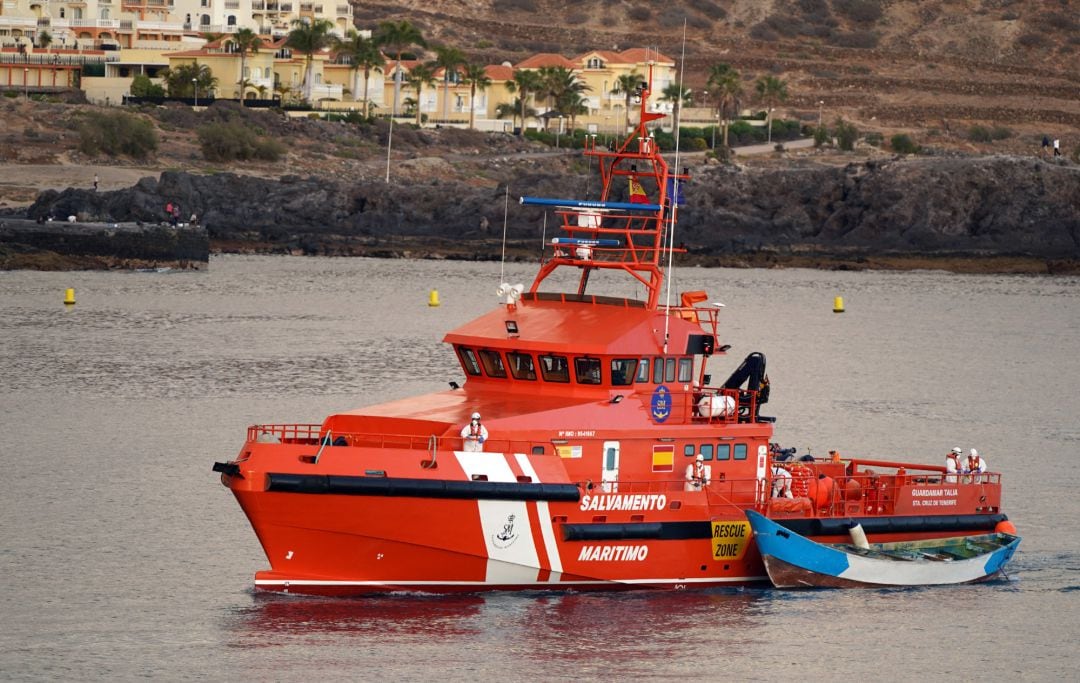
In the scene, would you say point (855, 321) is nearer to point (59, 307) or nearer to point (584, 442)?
point (59, 307)

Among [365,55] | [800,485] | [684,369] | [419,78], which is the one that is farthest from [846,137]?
[684,369]

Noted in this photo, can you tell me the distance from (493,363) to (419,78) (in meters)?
100

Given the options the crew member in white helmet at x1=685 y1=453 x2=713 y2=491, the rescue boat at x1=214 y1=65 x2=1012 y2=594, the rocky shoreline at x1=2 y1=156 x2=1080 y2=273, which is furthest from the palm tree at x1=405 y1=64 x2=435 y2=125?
the crew member in white helmet at x1=685 y1=453 x2=713 y2=491

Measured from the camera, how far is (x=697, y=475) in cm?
2298

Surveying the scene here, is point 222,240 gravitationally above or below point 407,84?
below

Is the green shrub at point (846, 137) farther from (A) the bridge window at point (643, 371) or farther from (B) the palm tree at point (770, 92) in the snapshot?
(A) the bridge window at point (643, 371)

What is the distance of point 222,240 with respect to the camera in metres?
89.2

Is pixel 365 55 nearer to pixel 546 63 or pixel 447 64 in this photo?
pixel 447 64

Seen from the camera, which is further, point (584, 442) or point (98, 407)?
point (98, 407)

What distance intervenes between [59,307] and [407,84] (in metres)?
64.7

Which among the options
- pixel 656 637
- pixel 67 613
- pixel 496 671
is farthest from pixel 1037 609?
pixel 67 613

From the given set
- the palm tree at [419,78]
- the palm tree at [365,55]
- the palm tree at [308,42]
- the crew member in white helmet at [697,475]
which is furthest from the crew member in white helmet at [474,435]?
the palm tree at [308,42]

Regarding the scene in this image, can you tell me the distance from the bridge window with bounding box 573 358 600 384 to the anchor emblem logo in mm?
2254

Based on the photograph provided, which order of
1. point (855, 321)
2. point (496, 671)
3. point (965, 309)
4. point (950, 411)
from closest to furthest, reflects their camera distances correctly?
point (496, 671), point (950, 411), point (855, 321), point (965, 309)
